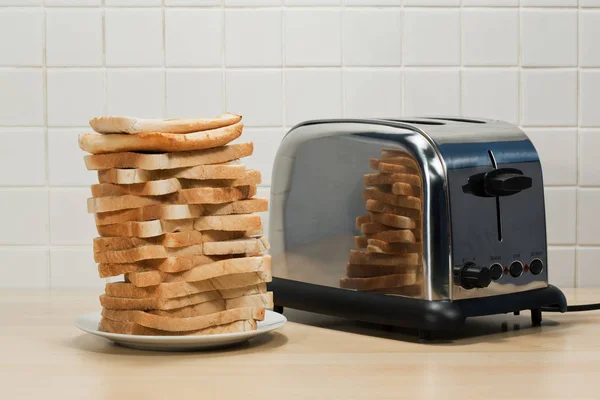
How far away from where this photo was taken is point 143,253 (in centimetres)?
116

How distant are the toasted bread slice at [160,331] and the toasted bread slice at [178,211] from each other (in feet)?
0.45

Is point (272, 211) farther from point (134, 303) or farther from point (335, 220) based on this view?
point (134, 303)

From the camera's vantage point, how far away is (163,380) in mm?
1030

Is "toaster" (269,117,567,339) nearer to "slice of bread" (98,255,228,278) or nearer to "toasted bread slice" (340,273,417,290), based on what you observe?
"toasted bread slice" (340,273,417,290)

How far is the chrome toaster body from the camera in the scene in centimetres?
121

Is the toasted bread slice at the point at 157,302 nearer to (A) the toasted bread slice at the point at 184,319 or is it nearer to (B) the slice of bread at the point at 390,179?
(A) the toasted bread slice at the point at 184,319

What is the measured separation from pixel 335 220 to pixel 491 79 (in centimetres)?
62

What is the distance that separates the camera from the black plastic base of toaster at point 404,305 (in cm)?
120

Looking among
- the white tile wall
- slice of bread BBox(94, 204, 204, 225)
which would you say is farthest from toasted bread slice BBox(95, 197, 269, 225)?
the white tile wall

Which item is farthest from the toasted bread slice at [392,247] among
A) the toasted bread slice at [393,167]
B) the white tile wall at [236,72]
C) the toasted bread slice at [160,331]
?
the white tile wall at [236,72]

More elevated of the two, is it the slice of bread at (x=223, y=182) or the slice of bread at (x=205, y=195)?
the slice of bread at (x=223, y=182)

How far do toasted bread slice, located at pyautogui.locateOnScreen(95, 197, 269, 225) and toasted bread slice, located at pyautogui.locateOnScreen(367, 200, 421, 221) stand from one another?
16cm

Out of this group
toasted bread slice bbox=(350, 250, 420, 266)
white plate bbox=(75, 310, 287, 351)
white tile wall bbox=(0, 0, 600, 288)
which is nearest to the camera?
white plate bbox=(75, 310, 287, 351)

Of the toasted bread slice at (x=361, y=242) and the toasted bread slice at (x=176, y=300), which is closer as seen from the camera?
the toasted bread slice at (x=176, y=300)
